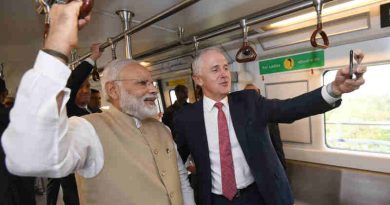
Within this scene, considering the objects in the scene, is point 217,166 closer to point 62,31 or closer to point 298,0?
point 298,0

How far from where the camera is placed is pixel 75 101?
267 centimetres

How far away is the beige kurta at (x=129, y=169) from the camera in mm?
1366

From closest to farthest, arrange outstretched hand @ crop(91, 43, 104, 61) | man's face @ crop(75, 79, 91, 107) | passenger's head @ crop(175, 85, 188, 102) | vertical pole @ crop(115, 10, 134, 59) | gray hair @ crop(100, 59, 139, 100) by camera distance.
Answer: gray hair @ crop(100, 59, 139, 100) → outstretched hand @ crop(91, 43, 104, 61) → vertical pole @ crop(115, 10, 134, 59) → man's face @ crop(75, 79, 91, 107) → passenger's head @ crop(175, 85, 188, 102)

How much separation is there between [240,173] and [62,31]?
4.55ft

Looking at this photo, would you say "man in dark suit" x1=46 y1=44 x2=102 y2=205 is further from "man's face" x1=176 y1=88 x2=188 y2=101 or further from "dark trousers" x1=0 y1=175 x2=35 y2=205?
"man's face" x1=176 y1=88 x2=188 y2=101

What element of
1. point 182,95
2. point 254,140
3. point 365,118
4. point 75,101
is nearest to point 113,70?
point 254,140

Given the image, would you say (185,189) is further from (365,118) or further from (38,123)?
(365,118)

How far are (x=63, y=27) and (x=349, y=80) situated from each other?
3.79ft

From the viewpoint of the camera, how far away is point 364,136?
2.79 m

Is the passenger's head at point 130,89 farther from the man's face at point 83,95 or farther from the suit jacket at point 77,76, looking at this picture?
the man's face at point 83,95

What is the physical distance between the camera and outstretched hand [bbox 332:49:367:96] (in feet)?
4.02

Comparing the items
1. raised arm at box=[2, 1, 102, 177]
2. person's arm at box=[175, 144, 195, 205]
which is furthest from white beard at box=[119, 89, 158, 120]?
raised arm at box=[2, 1, 102, 177]

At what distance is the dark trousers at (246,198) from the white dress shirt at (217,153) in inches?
1.2

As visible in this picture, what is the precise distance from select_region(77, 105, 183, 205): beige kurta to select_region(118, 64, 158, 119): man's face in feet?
0.19
